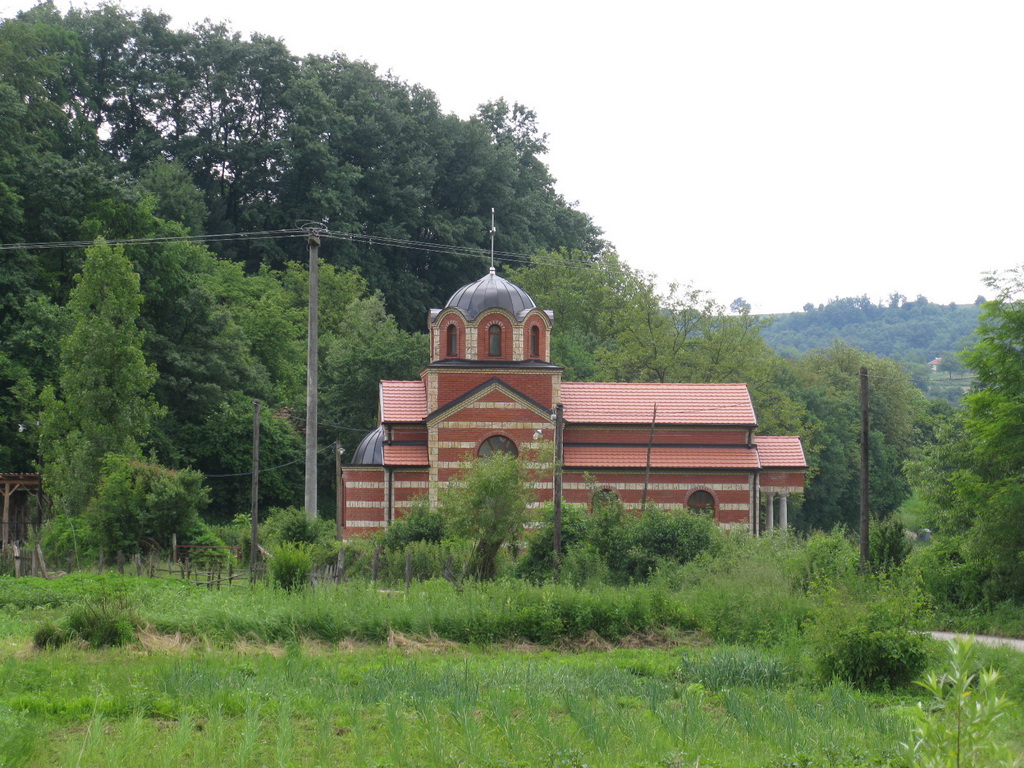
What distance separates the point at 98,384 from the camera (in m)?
35.8

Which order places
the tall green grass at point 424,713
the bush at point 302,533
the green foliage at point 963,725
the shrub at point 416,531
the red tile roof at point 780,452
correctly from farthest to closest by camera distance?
the red tile roof at point 780,452
the shrub at point 416,531
the bush at point 302,533
the tall green grass at point 424,713
the green foliage at point 963,725

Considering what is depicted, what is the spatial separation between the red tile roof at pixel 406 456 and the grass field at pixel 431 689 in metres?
15.9

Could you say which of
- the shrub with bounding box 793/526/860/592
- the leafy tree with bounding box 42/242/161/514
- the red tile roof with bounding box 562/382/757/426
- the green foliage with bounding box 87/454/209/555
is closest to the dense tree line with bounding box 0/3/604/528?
the leafy tree with bounding box 42/242/161/514

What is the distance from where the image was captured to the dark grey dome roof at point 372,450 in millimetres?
37906

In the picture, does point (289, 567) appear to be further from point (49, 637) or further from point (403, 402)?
point (403, 402)

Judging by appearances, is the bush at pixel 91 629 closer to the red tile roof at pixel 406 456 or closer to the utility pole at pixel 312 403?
the utility pole at pixel 312 403

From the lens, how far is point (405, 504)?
37.5 meters

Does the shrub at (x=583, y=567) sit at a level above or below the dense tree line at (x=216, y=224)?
below

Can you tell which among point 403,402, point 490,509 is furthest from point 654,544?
point 403,402

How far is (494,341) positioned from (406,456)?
194 inches

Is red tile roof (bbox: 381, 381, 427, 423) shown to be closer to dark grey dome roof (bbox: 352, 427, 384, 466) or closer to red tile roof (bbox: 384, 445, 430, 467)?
dark grey dome roof (bbox: 352, 427, 384, 466)

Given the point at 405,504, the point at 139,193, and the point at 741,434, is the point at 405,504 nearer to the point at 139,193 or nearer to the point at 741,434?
the point at 741,434

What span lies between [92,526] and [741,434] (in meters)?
21.3

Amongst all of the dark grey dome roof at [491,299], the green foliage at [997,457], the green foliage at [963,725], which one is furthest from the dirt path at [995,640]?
the dark grey dome roof at [491,299]
